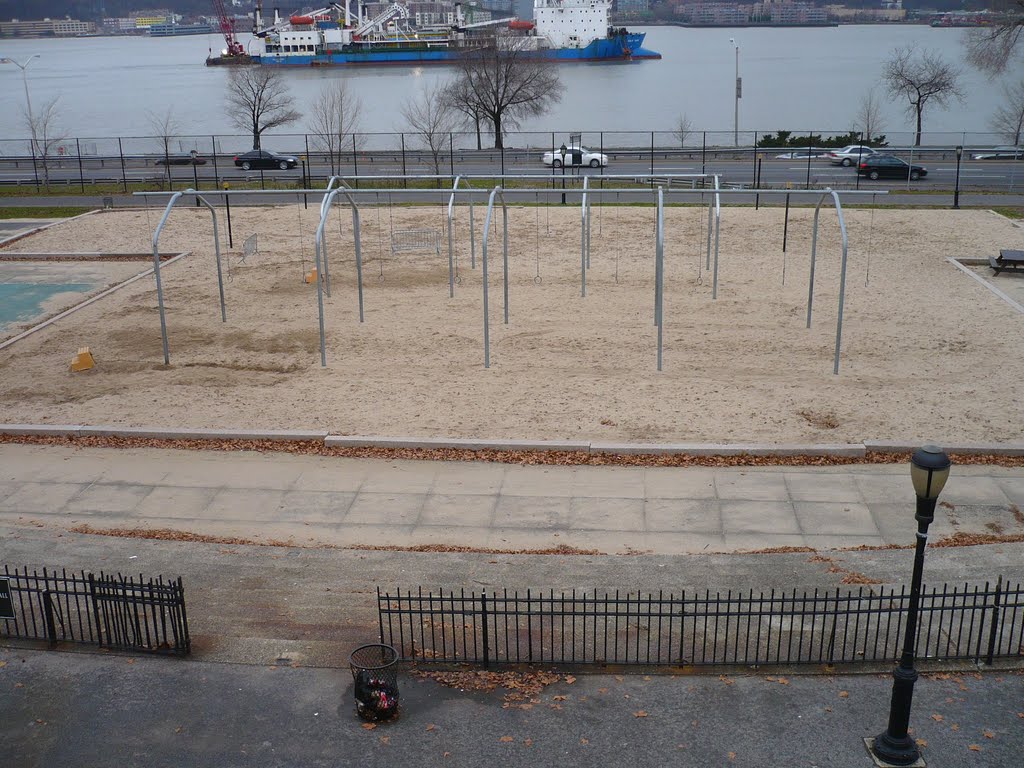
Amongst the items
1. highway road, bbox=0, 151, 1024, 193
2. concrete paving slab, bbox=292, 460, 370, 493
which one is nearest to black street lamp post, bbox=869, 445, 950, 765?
concrete paving slab, bbox=292, 460, 370, 493

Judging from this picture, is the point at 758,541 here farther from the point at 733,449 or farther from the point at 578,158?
the point at 578,158

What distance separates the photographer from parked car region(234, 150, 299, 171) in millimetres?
53781

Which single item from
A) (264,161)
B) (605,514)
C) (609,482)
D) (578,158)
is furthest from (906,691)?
(264,161)

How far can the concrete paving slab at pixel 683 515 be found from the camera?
13.5m

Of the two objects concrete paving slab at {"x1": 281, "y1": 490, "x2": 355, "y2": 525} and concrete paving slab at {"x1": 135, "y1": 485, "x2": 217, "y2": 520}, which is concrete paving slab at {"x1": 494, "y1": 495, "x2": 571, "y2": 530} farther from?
concrete paving slab at {"x1": 135, "y1": 485, "x2": 217, "y2": 520}

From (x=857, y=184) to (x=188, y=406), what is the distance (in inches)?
1251

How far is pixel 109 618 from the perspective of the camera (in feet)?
35.9

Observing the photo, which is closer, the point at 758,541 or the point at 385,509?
the point at 758,541

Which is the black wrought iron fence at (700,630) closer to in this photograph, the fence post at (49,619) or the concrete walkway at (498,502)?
the concrete walkway at (498,502)

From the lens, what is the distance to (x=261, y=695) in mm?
9797

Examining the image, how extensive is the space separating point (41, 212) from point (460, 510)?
3129 centimetres

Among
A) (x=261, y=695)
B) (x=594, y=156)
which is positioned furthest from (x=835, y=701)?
(x=594, y=156)

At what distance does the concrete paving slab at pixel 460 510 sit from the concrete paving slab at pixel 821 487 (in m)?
4.21

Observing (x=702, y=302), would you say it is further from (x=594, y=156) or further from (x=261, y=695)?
(x=594, y=156)
